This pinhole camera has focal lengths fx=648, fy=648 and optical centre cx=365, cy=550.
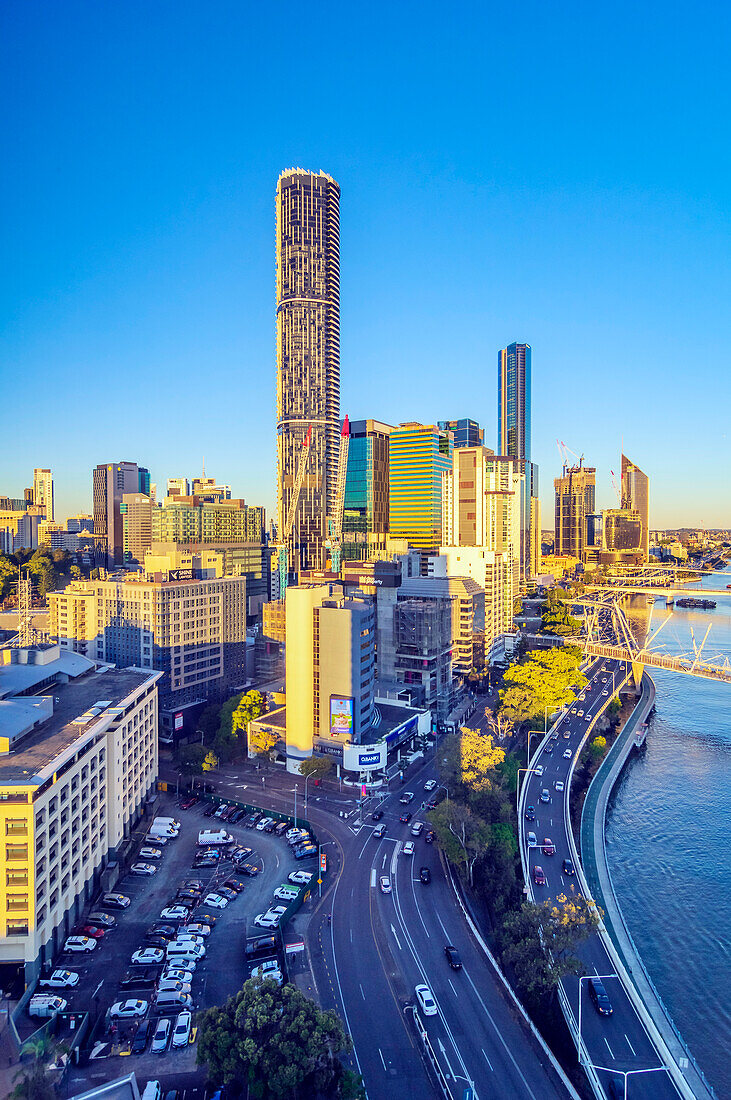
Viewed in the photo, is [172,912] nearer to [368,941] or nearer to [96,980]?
[96,980]

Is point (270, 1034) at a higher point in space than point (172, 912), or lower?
→ higher

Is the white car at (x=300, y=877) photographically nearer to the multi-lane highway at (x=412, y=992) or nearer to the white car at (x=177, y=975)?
the multi-lane highway at (x=412, y=992)

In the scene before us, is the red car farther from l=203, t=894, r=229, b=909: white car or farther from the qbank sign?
the qbank sign

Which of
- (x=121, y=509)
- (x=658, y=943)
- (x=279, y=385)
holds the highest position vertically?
(x=279, y=385)

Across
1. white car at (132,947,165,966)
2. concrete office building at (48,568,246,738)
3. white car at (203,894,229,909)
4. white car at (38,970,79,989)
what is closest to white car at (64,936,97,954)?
white car at (38,970,79,989)

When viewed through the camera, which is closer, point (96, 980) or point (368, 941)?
point (96, 980)

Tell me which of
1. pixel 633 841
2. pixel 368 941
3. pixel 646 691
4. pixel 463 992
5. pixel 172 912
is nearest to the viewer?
pixel 463 992

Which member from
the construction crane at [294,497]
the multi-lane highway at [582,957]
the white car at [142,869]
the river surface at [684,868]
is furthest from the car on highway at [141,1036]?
the construction crane at [294,497]

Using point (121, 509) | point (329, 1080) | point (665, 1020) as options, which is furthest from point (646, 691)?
point (121, 509)
